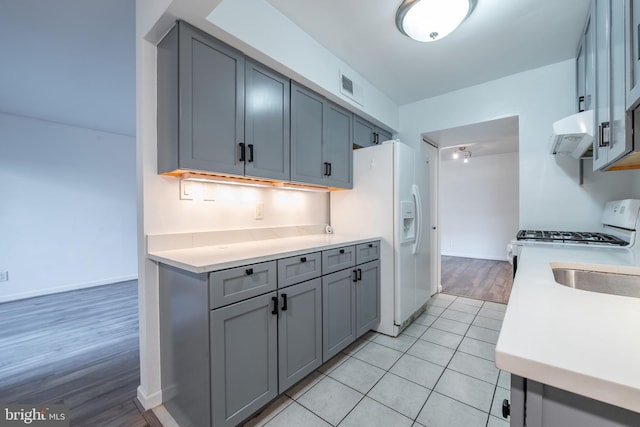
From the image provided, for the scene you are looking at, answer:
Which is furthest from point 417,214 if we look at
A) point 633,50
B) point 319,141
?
point 633,50

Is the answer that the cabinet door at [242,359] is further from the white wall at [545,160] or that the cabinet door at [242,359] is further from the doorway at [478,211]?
the doorway at [478,211]

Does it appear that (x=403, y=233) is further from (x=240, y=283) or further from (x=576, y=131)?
(x=240, y=283)

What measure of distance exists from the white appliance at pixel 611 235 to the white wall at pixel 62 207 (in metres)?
5.51

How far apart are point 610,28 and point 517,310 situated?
1410 millimetres

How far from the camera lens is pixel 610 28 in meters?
1.17

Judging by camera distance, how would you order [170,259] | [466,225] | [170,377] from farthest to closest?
[466,225], [170,377], [170,259]

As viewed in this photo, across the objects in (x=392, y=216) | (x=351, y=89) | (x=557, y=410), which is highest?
(x=351, y=89)

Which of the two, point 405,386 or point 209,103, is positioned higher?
point 209,103

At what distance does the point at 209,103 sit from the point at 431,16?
1484mm

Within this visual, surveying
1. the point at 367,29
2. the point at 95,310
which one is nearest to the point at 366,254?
the point at 367,29

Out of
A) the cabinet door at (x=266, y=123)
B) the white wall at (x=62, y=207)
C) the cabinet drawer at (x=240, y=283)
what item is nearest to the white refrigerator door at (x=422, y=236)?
the cabinet door at (x=266, y=123)

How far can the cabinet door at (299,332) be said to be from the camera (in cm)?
157

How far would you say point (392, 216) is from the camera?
247 cm

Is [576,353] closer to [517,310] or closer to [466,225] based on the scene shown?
[517,310]
